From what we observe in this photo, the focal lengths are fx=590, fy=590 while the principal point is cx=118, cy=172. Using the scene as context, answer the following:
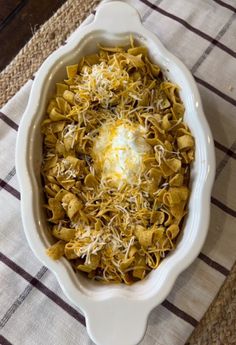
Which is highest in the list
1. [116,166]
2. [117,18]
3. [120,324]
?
[117,18]

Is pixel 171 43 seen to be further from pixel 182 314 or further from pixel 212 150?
pixel 182 314

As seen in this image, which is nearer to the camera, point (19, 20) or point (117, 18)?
point (117, 18)

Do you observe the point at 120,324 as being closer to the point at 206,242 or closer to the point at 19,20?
A: the point at 206,242

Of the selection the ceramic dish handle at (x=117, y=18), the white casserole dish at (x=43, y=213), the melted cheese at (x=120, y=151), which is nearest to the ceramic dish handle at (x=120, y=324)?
the white casserole dish at (x=43, y=213)

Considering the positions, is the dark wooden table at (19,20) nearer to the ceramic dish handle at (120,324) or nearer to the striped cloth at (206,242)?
the striped cloth at (206,242)

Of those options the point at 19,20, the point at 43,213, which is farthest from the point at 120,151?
the point at 19,20

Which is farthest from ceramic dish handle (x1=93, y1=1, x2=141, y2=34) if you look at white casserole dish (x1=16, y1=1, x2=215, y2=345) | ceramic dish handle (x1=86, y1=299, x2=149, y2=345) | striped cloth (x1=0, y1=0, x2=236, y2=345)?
ceramic dish handle (x1=86, y1=299, x2=149, y2=345)

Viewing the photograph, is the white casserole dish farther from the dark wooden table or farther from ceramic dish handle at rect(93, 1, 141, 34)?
the dark wooden table
